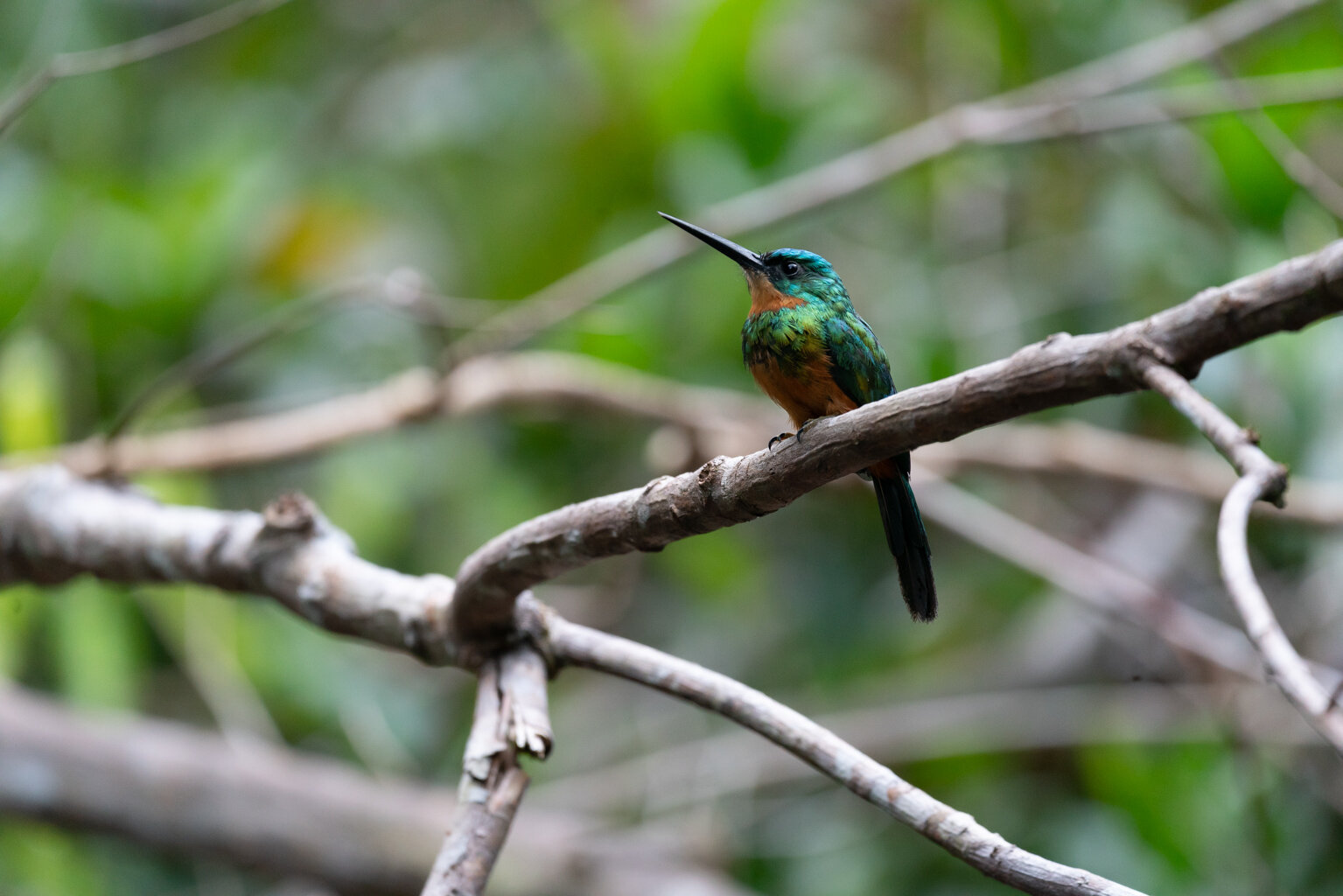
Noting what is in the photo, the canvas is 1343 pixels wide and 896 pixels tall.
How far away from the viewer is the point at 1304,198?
11.3 ft

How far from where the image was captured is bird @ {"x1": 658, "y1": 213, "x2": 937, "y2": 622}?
1567 mm

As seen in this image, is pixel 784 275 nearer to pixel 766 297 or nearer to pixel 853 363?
pixel 766 297

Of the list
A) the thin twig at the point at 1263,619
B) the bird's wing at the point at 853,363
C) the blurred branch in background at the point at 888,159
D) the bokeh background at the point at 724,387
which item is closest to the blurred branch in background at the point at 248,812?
the bokeh background at the point at 724,387

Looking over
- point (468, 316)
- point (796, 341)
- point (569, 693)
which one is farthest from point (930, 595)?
point (569, 693)

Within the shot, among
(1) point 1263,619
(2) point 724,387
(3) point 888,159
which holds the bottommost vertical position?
(1) point 1263,619

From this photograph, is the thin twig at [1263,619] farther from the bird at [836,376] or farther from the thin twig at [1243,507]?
the bird at [836,376]

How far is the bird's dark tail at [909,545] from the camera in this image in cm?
155

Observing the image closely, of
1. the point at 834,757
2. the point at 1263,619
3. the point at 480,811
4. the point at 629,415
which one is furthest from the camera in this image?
the point at 629,415

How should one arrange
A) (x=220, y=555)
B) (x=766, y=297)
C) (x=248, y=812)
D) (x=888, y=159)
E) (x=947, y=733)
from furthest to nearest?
1. (x=947, y=733)
2. (x=888, y=159)
3. (x=248, y=812)
4. (x=220, y=555)
5. (x=766, y=297)

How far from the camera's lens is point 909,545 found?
1.57 meters

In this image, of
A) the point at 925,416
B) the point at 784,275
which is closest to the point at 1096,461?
the point at 784,275

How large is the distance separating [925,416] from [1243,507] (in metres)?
0.26

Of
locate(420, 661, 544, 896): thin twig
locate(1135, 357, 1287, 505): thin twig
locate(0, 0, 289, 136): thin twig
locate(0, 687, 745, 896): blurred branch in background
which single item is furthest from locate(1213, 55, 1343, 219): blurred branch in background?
locate(0, 687, 745, 896): blurred branch in background

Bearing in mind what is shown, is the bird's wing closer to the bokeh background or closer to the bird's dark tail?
the bird's dark tail
